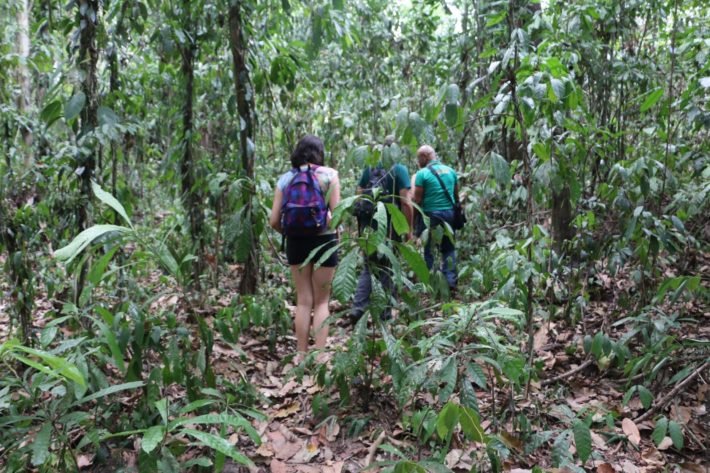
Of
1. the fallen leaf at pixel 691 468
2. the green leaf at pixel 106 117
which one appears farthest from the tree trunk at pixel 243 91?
the fallen leaf at pixel 691 468

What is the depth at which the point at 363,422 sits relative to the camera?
9.30 feet

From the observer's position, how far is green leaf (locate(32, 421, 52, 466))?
73.1 inches

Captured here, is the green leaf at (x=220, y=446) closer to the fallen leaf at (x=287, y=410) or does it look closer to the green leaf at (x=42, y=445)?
the green leaf at (x=42, y=445)

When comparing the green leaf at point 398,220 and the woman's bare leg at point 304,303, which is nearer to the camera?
the green leaf at point 398,220

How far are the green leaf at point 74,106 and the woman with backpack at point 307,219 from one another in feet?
4.12

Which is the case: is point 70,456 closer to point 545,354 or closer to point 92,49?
point 92,49

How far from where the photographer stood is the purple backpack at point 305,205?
3.60 metres

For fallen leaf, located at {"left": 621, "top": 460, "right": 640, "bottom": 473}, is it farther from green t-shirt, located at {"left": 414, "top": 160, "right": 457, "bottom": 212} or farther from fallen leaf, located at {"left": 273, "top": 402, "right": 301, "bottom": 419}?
green t-shirt, located at {"left": 414, "top": 160, "right": 457, "bottom": 212}

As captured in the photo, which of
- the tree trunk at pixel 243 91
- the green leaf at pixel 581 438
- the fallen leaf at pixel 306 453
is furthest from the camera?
the tree trunk at pixel 243 91

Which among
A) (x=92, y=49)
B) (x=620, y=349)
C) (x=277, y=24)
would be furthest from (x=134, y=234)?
(x=277, y=24)

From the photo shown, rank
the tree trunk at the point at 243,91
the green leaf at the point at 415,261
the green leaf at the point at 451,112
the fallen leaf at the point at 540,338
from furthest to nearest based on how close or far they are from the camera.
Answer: the tree trunk at the point at 243,91 < the fallen leaf at the point at 540,338 < the green leaf at the point at 451,112 < the green leaf at the point at 415,261

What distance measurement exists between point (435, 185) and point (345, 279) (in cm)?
308

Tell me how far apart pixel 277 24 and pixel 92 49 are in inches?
97.8

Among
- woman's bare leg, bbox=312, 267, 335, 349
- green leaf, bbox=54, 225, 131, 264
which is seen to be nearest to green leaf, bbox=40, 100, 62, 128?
green leaf, bbox=54, 225, 131, 264
